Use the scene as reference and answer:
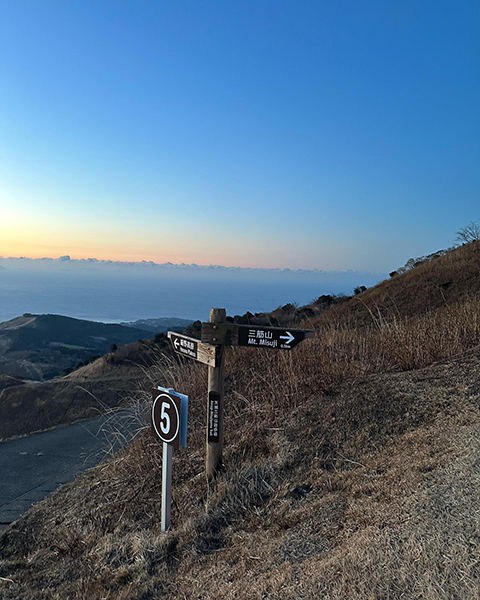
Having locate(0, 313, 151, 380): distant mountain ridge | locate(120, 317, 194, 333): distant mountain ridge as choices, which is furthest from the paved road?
locate(120, 317, 194, 333): distant mountain ridge

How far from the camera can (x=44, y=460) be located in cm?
845

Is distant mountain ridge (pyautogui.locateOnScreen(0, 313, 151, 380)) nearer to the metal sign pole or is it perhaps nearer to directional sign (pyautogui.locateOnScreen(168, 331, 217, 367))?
directional sign (pyautogui.locateOnScreen(168, 331, 217, 367))

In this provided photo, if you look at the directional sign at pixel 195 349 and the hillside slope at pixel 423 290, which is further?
the hillside slope at pixel 423 290

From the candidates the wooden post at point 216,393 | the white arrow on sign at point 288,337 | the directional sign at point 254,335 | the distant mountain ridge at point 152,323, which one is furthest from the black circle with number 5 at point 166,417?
A: the distant mountain ridge at point 152,323

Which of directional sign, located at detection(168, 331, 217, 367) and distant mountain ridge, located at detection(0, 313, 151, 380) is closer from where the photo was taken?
directional sign, located at detection(168, 331, 217, 367)

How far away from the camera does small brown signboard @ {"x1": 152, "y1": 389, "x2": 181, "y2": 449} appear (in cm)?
374

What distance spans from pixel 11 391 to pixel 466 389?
1993cm

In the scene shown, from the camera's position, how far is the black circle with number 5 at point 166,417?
375 centimetres

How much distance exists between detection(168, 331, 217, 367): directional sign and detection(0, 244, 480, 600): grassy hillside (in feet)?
3.50

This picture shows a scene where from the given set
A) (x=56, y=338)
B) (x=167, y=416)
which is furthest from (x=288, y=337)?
(x=56, y=338)

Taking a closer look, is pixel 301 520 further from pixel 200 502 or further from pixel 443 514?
pixel 200 502

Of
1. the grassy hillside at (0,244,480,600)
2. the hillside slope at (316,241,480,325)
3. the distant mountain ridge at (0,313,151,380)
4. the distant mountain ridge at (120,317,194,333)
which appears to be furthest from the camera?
the distant mountain ridge at (120,317,194,333)

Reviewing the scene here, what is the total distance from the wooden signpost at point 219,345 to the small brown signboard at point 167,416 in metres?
0.49

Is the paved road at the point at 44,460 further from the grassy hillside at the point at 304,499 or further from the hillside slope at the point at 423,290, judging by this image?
the hillside slope at the point at 423,290
